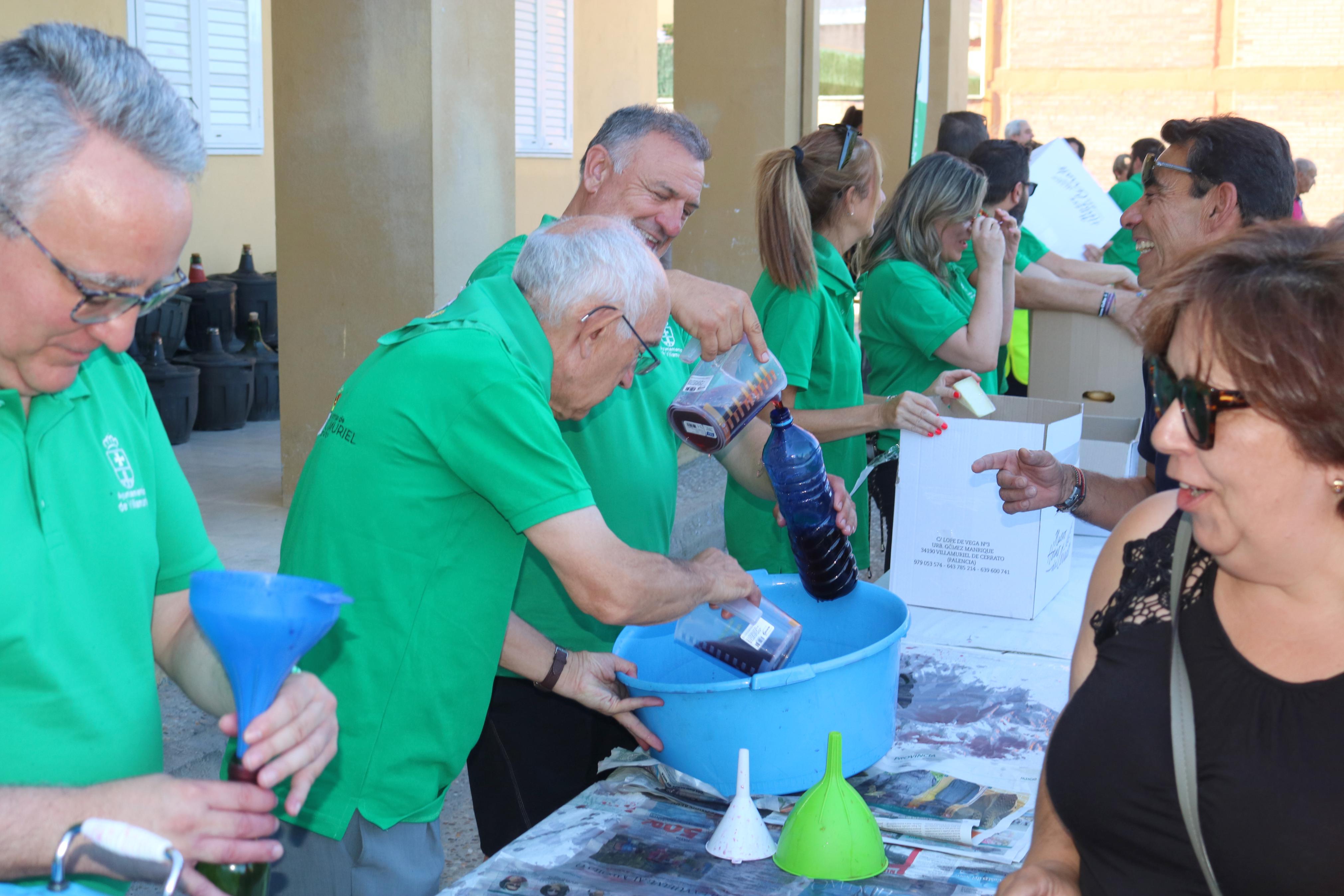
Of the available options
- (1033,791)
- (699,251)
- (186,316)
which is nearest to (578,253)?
(1033,791)

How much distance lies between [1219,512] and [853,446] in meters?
2.23

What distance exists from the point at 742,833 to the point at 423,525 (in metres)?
0.63

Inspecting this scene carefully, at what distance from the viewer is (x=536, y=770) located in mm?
2357

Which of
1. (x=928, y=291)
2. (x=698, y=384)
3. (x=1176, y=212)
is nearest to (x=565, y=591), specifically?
(x=698, y=384)

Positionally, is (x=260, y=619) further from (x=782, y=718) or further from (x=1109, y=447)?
(x=1109, y=447)

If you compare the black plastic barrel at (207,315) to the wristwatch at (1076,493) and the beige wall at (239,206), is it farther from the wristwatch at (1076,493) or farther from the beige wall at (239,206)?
the wristwatch at (1076,493)

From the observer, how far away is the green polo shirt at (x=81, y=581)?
137cm

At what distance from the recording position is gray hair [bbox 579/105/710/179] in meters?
2.64

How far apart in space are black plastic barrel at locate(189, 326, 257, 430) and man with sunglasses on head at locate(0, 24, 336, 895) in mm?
5391

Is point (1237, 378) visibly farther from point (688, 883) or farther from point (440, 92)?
point (440, 92)

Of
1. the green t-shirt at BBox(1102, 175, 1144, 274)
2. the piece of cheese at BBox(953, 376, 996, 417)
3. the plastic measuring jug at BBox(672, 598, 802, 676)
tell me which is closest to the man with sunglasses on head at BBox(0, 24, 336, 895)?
the plastic measuring jug at BBox(672, 598, 802, 676)

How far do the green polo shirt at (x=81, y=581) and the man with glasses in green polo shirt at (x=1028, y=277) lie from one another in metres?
3.57

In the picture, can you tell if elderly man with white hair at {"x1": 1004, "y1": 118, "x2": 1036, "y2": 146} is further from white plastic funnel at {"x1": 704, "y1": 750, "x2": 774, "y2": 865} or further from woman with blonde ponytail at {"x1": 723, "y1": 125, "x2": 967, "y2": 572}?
white plastic funnel at {"x1": 704, "y1": 750, "x2": 774, "y2": 865}

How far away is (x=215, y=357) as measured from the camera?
670cm
